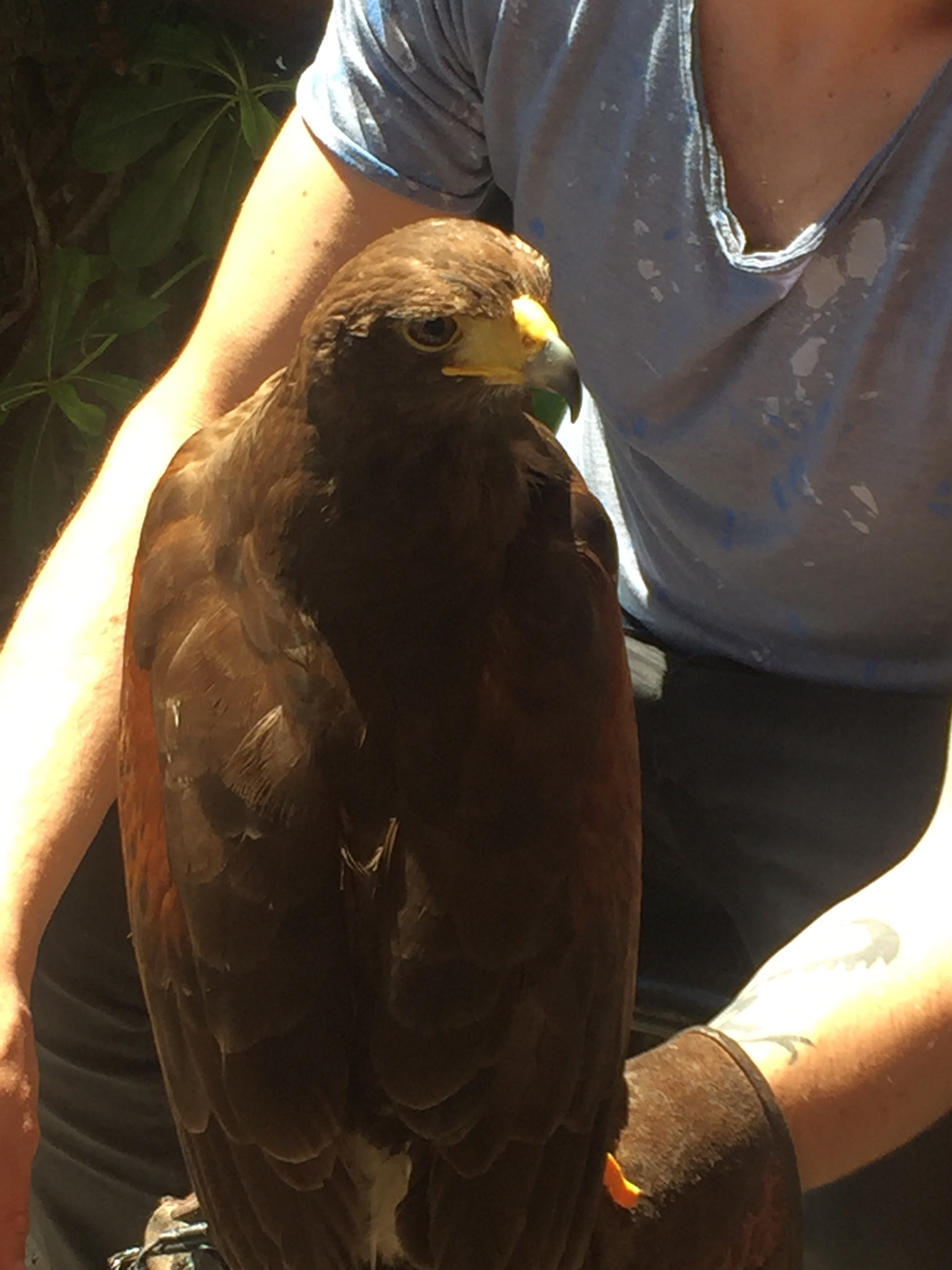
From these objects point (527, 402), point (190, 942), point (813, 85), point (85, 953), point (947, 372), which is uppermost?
point (813, 85)

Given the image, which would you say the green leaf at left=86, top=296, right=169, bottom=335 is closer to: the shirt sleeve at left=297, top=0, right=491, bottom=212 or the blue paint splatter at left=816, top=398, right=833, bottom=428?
the shirt sleeve at left=297, top=0, right=491, bottom=212

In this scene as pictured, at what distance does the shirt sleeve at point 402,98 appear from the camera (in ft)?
4.61

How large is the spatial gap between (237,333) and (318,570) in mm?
509

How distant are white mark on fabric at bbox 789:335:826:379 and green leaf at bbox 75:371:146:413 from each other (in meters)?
1.41

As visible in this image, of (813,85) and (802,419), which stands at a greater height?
(813,85)

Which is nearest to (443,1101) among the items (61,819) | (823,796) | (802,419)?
(61,819)

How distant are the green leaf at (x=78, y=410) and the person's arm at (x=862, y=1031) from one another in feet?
5.13

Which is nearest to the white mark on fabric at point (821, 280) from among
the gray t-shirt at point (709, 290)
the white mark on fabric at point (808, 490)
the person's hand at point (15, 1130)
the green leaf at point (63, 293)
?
the gray t-shirt at point (709, 290)

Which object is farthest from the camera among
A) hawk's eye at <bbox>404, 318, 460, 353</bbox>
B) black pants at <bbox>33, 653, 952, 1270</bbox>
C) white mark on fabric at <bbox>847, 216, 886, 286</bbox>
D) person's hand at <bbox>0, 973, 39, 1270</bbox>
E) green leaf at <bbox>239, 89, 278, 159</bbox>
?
green leaf at <bbox>239, 89, 278, 159</bbox>

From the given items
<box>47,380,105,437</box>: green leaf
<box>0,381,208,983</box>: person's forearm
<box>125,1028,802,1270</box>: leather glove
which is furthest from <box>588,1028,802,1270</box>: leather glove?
<box>47,380,105,437</box>: green leaf

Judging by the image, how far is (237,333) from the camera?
1539mm

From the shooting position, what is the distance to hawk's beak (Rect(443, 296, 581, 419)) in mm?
1028

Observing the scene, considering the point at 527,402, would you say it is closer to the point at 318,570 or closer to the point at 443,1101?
the point at 318,570

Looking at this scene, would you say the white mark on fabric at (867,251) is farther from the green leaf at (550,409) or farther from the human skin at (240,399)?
the green leaf at (550,409)
